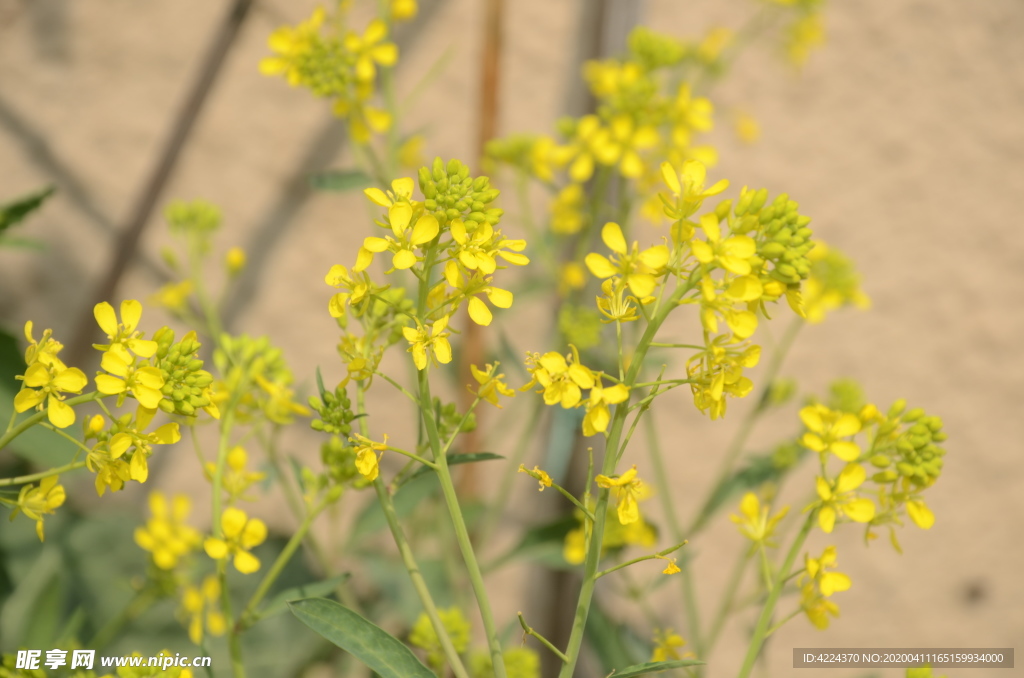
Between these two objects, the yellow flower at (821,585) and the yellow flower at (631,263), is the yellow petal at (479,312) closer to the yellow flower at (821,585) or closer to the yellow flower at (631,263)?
the yellow flower at (631,263)

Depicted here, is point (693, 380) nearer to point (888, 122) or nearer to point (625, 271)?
point (625, 271)

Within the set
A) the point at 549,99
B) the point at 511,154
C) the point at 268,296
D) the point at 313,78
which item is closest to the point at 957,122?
the point at 549,99

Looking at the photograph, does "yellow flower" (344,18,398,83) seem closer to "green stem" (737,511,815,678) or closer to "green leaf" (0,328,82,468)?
"green leaf" (0,328,82,468)

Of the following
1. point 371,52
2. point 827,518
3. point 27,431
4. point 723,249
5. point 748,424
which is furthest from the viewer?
point 748,424

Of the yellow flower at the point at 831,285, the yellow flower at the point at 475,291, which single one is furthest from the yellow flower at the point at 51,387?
the yellow flower at the point at 831,285

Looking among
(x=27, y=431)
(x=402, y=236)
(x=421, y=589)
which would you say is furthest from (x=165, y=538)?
(x=402, y=236)

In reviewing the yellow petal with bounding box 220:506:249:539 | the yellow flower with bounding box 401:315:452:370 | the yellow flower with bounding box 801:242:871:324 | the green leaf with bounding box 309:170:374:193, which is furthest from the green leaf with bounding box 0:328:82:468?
the yellow flower with bounding box 801:242:871:324

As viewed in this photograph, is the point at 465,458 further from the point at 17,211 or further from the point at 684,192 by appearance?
the point at 17,211
